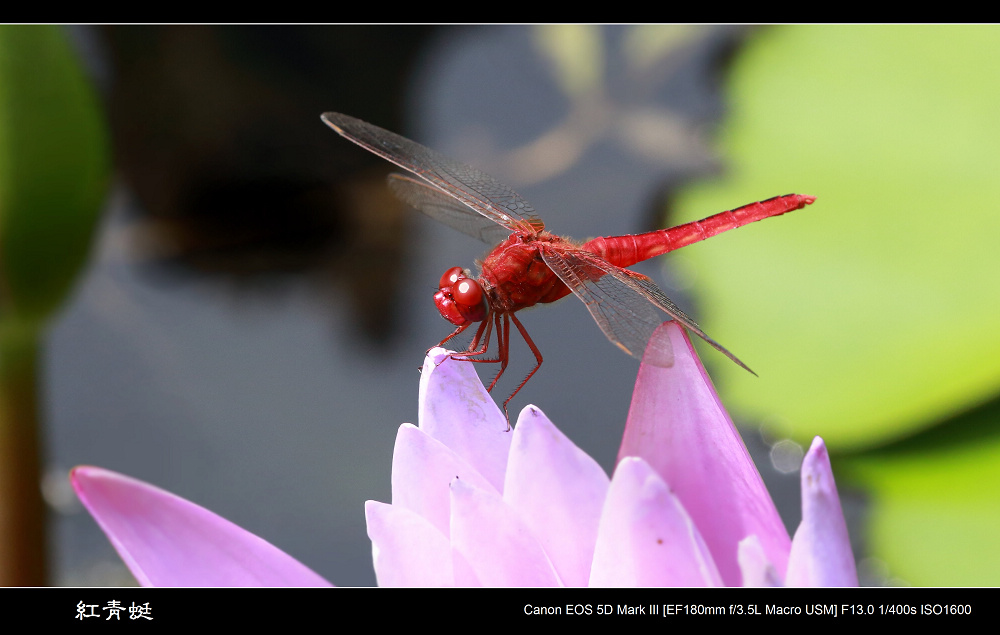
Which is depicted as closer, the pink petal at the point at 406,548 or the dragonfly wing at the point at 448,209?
the pink petal at the point at 406,548

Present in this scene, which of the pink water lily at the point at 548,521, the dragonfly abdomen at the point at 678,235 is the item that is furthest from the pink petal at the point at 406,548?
the dragonfly abdomen at the point at 678,235

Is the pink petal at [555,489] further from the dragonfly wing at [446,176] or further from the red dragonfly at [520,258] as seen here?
the dragonfly wing at [446,176]

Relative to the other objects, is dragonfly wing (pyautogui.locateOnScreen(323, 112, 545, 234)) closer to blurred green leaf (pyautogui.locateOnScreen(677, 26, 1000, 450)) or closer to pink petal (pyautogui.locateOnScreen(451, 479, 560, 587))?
blurred green leaf (pyautogui.locateOnScreen(677, 26, 1000, 450))

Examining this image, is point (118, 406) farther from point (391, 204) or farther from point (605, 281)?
point (605, 281)

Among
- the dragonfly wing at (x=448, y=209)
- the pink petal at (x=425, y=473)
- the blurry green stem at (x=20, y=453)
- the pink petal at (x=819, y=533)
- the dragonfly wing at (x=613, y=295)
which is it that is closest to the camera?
the pink petal at (x=819, y=533)
